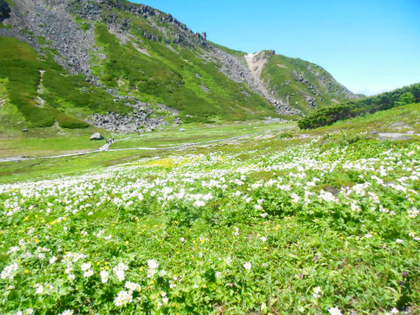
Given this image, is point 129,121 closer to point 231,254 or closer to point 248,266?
point 231,254

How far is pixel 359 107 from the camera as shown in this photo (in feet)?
239

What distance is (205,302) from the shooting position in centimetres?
448

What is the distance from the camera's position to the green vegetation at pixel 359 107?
70.5 m

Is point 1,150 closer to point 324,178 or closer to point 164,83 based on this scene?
point 324,178

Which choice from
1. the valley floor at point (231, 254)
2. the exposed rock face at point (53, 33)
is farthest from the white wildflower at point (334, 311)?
the exposed rock face at point (53, 33)

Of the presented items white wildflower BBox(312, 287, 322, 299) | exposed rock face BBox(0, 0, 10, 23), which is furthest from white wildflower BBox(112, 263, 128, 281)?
exposed rock face BBox(0, 0, 10, 23)

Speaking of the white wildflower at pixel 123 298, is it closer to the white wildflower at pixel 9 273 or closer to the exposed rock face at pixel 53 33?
the white wildflower at pixel 9 273

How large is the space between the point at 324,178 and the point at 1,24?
23165 centimetres

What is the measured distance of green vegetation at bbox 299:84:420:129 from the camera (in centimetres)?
7050

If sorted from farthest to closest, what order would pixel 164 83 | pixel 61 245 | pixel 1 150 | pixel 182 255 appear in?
pixel 164 83 → pixel 1 150 → pixel 61 245 → pixel 182 255

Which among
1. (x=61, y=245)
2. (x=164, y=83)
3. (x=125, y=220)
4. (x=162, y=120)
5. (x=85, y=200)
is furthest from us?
(x=164, y=83)

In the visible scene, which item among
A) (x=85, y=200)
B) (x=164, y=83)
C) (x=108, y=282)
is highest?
(x=164, y=83)

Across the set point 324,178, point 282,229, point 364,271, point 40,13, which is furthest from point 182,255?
point 40,13

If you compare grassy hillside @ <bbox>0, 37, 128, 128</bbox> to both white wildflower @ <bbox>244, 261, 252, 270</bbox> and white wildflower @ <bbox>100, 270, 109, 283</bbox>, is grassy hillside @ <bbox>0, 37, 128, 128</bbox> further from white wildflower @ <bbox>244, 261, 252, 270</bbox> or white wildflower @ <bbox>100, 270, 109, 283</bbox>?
white wildflower @ <bbox>244, 261, 252, 270</bbox>
